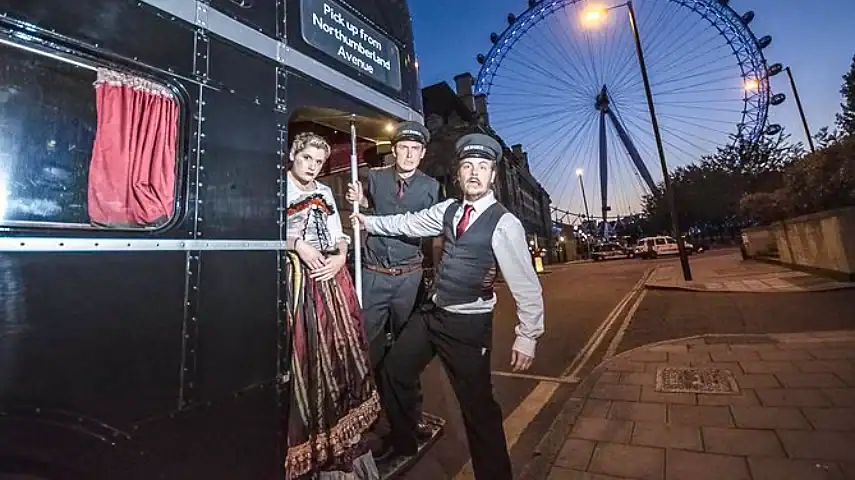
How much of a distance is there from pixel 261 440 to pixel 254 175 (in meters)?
1.22

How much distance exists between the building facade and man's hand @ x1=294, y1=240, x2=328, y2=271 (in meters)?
12.6

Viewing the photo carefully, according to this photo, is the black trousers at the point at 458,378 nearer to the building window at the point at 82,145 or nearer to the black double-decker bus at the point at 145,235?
the black double-decker bus at the point at 145,235

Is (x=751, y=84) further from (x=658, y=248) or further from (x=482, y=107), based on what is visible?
(x=482, y=107)

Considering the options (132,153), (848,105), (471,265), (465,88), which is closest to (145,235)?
(132,153)

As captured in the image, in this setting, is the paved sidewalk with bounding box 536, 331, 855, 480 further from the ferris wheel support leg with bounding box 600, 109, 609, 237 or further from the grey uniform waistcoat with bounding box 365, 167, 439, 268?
the ferris wheel support leg with bounding box 600, 109, 609, 237

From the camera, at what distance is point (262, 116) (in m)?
1.89

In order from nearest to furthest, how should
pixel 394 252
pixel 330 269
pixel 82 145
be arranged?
1. pixel 82 145
2. pixel 330 269
3. pixel 394 252

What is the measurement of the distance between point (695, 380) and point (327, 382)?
3.77m

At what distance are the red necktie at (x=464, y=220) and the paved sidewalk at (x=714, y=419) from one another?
5.60 feet

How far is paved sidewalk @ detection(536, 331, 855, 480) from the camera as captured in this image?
2.44 m

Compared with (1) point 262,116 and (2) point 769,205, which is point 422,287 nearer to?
(1) point 262,116

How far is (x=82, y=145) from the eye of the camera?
4.23 ft

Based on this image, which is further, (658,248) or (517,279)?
(658,248)

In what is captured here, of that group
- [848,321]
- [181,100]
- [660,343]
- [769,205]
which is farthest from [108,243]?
[769,205]
